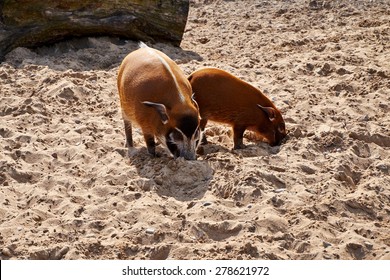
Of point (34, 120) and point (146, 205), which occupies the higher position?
point (146, 205)

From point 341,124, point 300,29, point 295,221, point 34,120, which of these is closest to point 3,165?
point 34,120

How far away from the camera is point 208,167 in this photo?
693 cm

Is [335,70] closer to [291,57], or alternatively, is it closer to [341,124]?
[291,57]

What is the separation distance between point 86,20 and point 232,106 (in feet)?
9.49

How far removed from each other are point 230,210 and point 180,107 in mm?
1100

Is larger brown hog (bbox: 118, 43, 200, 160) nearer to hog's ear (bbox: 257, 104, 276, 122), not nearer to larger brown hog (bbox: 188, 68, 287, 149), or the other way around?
larger brown hog (bbox: 188, 68, 287, 149)

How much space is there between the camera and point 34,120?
26.4ft

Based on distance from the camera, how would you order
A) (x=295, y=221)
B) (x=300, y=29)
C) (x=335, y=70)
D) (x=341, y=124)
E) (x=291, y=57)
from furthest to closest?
(x=300, y=29) → (x=291, y=57) → (x=335, y=70) → (x=341, y=124) → (x=295, y=221)

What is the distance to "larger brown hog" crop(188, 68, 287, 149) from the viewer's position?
25.6ft

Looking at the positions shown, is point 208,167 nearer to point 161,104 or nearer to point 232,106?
point 161,104

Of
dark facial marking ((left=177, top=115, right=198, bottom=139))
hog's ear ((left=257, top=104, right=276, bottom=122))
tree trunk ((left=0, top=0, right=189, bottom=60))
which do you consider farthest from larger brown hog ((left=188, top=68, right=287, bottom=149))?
tree trunk ((left=0, top=0, right=189, bottom=60))

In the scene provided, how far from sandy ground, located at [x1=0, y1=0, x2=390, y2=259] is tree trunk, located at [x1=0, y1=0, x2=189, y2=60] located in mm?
158

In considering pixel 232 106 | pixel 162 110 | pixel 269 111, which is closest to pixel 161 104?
pixel 162 110

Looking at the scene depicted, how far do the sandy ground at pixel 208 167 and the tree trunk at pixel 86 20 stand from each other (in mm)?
158
